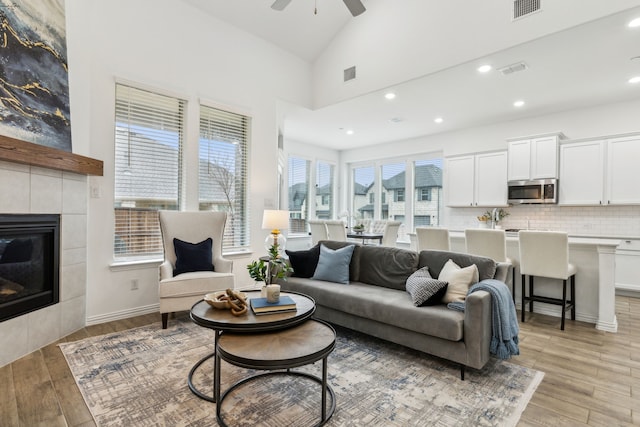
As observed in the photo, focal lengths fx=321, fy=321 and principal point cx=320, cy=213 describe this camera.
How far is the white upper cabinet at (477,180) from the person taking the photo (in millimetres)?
5895

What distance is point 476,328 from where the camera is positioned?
2213mm

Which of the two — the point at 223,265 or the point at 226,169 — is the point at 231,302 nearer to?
the point at 223,265

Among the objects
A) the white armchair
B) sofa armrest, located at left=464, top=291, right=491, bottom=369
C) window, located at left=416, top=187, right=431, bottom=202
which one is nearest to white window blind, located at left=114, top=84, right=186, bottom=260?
the white armchair

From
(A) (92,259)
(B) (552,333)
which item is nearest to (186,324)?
(A) (92,259)

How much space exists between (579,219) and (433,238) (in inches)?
124

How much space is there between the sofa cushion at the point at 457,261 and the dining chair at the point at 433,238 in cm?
103

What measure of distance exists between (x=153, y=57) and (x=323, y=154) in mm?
5065

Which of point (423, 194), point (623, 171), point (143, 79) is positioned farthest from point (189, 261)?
point (623, 171)

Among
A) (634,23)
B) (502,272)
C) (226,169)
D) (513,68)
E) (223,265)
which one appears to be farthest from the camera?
(226,169)

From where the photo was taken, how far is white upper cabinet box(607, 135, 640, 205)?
4.74 metres

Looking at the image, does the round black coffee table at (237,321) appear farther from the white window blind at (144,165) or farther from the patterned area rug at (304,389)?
the white window blind at (144,165)

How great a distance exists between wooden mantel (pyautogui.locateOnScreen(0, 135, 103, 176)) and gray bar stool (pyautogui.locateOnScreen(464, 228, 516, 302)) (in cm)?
423

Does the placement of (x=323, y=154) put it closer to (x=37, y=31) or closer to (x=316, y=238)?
(x=316, y=238)

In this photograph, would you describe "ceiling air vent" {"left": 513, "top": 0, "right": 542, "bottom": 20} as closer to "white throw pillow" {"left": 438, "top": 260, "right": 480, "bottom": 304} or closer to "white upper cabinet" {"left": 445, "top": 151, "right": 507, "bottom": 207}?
"white throw pillow" {"left": 438, "top": 260, "right": 480, "bottom": 304}
